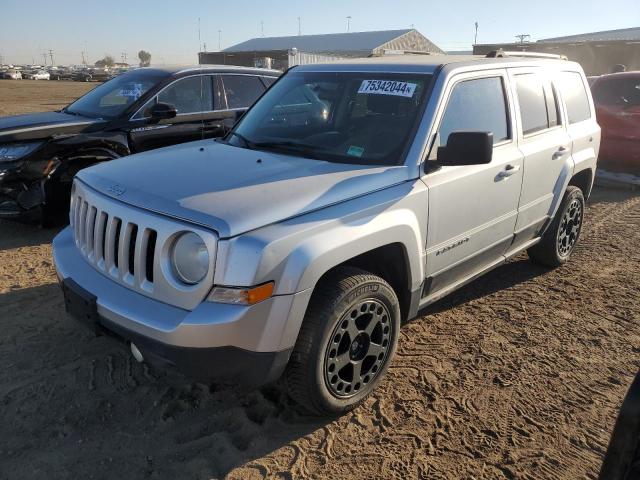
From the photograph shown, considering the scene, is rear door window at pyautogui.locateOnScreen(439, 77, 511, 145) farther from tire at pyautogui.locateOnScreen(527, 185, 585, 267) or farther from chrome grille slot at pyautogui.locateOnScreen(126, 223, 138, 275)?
chrome grille slot at pyautogui.locateOnScreen(126, 223, 138, 275)

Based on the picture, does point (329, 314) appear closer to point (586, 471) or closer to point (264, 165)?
point (264, 165)

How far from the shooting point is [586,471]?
2586mm

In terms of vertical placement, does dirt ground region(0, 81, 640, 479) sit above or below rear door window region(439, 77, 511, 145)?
below

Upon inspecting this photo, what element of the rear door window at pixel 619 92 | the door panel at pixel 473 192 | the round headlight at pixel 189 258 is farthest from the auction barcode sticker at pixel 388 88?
the rear door window at pixel 619 92

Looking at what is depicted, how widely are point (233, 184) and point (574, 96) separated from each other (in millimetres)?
3644

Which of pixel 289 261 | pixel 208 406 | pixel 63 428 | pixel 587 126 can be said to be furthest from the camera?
pixel 587 126

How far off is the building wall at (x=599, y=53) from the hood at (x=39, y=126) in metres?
30.0

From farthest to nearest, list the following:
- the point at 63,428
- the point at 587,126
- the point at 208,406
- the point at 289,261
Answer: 1. the point at 587,126
2. the point at 208,406
3. the point at 63,428
4. the point at 289,261

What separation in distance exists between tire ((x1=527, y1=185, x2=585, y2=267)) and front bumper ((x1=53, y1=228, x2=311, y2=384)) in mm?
3192

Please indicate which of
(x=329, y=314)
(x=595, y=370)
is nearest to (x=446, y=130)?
(x=329, y=314)

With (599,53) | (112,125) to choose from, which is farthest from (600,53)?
(112,125)

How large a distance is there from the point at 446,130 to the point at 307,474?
84.8 inches

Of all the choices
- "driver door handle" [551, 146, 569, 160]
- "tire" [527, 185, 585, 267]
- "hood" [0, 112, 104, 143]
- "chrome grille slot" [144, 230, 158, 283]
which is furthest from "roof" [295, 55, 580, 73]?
"hood" [0, 112, 104, 143]

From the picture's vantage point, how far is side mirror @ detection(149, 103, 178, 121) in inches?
228
